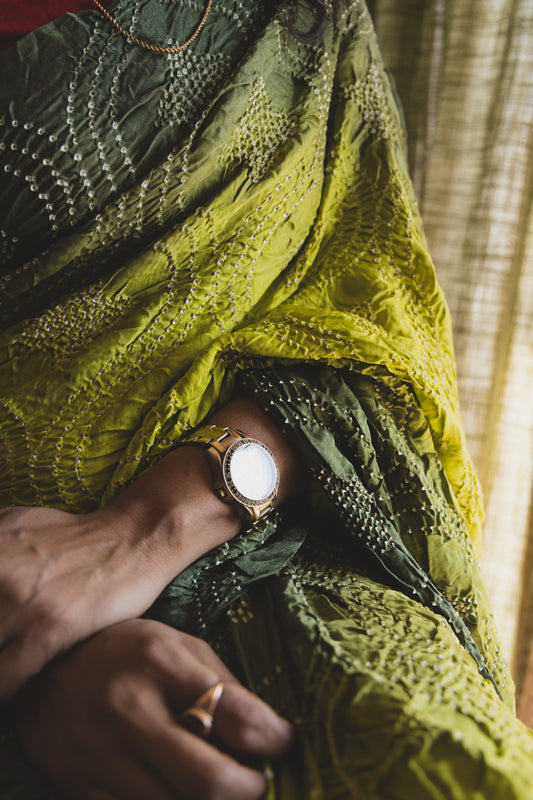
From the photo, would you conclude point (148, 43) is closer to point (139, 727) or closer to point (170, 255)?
point (170, 255)

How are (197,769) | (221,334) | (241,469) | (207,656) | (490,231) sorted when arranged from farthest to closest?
1. (490,231)
2. (221,334)
3. (241,469)
4. (207,656)
5. (197,769)

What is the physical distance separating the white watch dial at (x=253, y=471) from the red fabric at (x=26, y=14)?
563mm

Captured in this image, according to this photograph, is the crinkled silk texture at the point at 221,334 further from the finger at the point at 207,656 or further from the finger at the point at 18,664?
the finger at the point at 18,664

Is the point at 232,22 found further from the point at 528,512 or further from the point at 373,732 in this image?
the point at 528,512

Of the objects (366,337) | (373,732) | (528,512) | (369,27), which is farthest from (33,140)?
(528,512)

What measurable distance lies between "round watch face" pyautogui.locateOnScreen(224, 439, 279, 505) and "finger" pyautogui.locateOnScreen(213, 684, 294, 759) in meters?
0.22

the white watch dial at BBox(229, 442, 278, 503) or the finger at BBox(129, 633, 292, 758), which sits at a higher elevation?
the white watch dial at BBox(229, 442, 278, 503)

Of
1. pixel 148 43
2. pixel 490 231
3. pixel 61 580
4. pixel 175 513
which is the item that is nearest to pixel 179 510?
pixel 175 513

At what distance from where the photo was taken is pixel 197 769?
446 mm

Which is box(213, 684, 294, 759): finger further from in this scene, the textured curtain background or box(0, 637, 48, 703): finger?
the textured curtain background

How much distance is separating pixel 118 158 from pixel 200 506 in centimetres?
42

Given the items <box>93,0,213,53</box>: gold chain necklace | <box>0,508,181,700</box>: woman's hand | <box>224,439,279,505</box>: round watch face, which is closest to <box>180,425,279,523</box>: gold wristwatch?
<box>224,439,279,505</box>: round watch face

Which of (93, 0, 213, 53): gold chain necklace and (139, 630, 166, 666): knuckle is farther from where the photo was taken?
(93, 0, 213, 53): gold chain necklace

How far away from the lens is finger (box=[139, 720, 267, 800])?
442 mm
